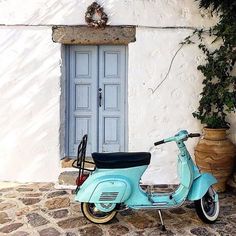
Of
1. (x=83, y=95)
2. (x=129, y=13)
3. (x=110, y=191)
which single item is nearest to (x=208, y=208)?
(x=110, y=191)

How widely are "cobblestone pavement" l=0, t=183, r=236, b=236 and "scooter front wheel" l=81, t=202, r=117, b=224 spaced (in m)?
0.06

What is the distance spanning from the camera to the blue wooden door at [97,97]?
5.34 meters

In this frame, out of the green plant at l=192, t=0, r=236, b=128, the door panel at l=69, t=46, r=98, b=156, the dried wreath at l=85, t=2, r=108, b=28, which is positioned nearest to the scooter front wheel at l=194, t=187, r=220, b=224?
the green plant at l=192, t=0, r=236, b=128

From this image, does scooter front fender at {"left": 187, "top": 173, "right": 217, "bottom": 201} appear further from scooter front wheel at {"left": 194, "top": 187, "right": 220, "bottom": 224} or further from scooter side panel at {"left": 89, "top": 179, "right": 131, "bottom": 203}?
scooter side panel at {"left": 89, "top": 179, "right": 131, "bottom": 203}

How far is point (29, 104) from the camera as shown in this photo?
524 centimetres

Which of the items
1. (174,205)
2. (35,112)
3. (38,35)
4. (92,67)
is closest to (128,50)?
(92,67)

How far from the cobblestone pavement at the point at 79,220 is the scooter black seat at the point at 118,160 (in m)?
0.66

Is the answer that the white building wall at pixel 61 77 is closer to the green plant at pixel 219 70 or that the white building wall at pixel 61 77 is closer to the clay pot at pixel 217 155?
the green plant at pixel 219 70

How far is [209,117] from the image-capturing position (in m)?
4.93

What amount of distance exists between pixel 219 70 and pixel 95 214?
2547 mm

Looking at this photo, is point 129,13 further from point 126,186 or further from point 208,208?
point 208,208

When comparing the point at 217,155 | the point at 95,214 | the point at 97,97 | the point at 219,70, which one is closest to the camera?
the point at 95,214

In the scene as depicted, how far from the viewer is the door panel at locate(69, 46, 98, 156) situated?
5344mm

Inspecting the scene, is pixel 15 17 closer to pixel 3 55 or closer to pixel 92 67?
pixel 3 55
